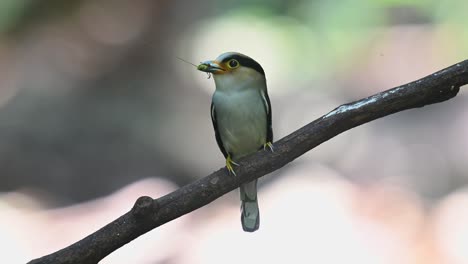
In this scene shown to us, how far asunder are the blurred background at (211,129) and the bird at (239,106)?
2.26 m

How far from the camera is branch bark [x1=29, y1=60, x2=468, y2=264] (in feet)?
8.45

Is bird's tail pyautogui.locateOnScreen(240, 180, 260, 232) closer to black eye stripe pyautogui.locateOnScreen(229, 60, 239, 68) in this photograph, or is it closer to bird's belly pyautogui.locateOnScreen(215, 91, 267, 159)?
bird's belly pyautogui.locateOnScreen(215, 91, 267, 159)

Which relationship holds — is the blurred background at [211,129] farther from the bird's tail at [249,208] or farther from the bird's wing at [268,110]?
the bird's wing at [268,110]

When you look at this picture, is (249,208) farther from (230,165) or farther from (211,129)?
(211,129)

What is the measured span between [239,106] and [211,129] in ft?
13.9

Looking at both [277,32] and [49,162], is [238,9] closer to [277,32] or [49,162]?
[277,32]

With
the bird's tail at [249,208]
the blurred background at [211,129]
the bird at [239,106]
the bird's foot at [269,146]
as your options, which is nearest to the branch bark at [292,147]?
the bird's foot at [269,146]

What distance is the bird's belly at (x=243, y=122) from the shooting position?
3092mm

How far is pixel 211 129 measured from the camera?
7.32 meters

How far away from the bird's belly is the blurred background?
2.27 metres

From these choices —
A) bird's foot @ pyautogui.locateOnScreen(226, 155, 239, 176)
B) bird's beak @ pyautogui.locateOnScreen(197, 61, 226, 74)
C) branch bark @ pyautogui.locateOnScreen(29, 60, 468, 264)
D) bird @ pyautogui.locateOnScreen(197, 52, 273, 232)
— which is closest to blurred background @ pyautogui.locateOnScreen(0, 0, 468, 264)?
bird @ pyautogui.locateOnScreen(197, 52, 273, 232)

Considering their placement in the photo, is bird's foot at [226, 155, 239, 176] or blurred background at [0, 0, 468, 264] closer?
bird's foot at [226, 155, 239, 176]

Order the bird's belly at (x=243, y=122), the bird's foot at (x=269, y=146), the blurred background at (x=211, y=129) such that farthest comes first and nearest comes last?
the blurred background at (x=211, y=129), the bird's belly at (x=243, y=122), the bird's foot at (x=269, y=146)

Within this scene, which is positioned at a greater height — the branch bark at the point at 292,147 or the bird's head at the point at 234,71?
the bird's head at the point at 234,71
